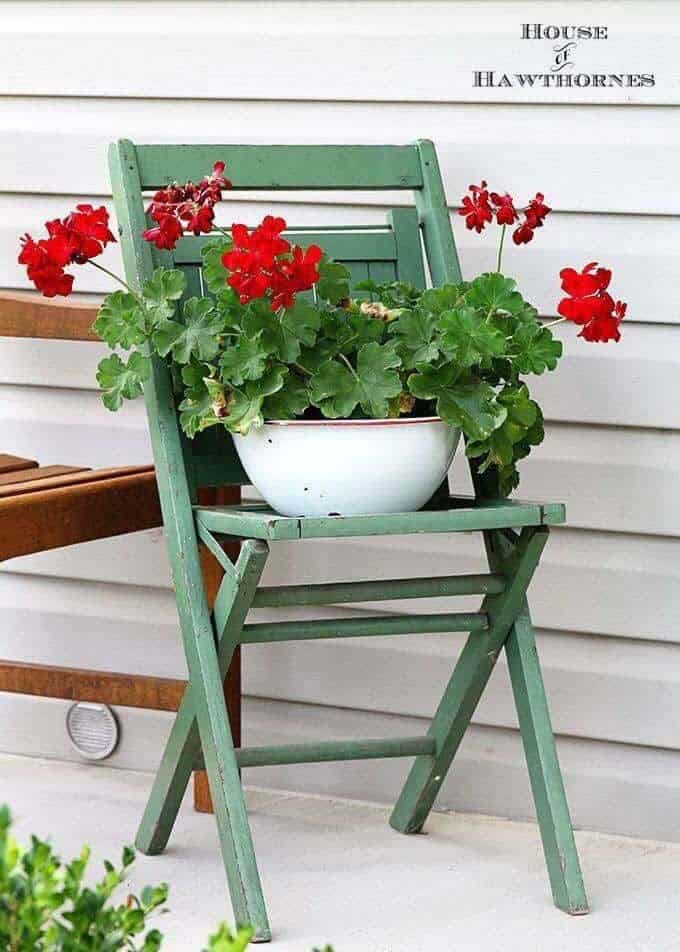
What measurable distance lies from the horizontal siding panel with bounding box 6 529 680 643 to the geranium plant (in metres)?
0.43

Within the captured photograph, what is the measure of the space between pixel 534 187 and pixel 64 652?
46.6 inches

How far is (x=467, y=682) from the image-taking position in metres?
2.19

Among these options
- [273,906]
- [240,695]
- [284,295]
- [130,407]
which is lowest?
[273,906]

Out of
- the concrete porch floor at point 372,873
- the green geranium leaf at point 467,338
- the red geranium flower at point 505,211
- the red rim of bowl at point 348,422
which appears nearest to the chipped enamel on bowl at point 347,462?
the red rim of bowl at point 348,422

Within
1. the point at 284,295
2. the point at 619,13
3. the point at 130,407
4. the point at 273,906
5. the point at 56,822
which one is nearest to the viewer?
the point at 284,295

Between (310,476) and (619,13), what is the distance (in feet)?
2.96

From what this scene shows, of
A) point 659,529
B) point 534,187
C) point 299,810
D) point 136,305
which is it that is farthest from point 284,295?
point 299,810

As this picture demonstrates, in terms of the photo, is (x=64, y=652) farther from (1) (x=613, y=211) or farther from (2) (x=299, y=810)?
(1) (x=613, y=211)

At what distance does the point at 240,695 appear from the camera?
8.07 feet

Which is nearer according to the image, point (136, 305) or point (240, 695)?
point (136, 305)

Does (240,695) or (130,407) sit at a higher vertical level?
(130,407)

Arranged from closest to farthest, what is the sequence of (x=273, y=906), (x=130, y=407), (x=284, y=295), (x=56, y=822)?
(x=284, y=295) → (x=273, y=906) → (x=56, y=822) → (x=130, y=407)

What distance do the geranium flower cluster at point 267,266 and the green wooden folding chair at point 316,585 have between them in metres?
0.26

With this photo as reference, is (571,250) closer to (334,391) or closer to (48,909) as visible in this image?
(334,391)
